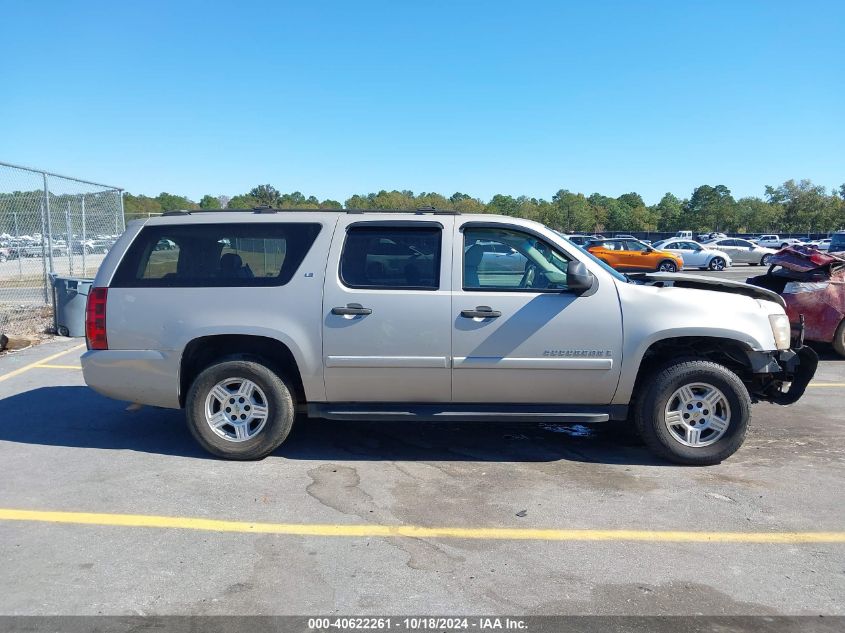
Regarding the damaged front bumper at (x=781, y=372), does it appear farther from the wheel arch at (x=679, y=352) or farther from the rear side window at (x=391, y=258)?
the rear side window at (x=391, y=258)

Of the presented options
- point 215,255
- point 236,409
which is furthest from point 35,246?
point 236,409

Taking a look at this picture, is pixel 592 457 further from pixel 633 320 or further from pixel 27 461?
pixel 27 461

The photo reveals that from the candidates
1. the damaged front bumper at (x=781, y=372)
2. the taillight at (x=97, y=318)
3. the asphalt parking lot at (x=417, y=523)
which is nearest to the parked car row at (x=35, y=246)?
the taillight at (x=97, y=318)

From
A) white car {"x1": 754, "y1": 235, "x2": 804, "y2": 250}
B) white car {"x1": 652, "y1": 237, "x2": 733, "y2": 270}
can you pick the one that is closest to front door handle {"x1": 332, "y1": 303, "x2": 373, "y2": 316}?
white car {"x1": 652, "y1": 237, "x2": 733, "y2": 270}

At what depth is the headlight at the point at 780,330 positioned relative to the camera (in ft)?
16.6

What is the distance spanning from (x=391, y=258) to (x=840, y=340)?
714cm

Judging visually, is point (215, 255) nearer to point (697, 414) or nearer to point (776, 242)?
point (697, 414)

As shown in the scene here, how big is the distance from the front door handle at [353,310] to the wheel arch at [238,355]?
522 millimetres

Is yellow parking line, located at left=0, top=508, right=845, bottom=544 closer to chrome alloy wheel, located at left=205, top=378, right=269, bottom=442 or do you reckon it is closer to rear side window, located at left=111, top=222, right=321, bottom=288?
chrome alloy wheel, located at left=205, top=378, right=269, bottom=442

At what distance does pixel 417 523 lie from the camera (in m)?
4.06

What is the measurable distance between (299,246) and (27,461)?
2.70 m

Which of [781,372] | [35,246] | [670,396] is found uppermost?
[35,246]

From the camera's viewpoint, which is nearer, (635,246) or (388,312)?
(388,312)

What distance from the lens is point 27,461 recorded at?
16.8ft
